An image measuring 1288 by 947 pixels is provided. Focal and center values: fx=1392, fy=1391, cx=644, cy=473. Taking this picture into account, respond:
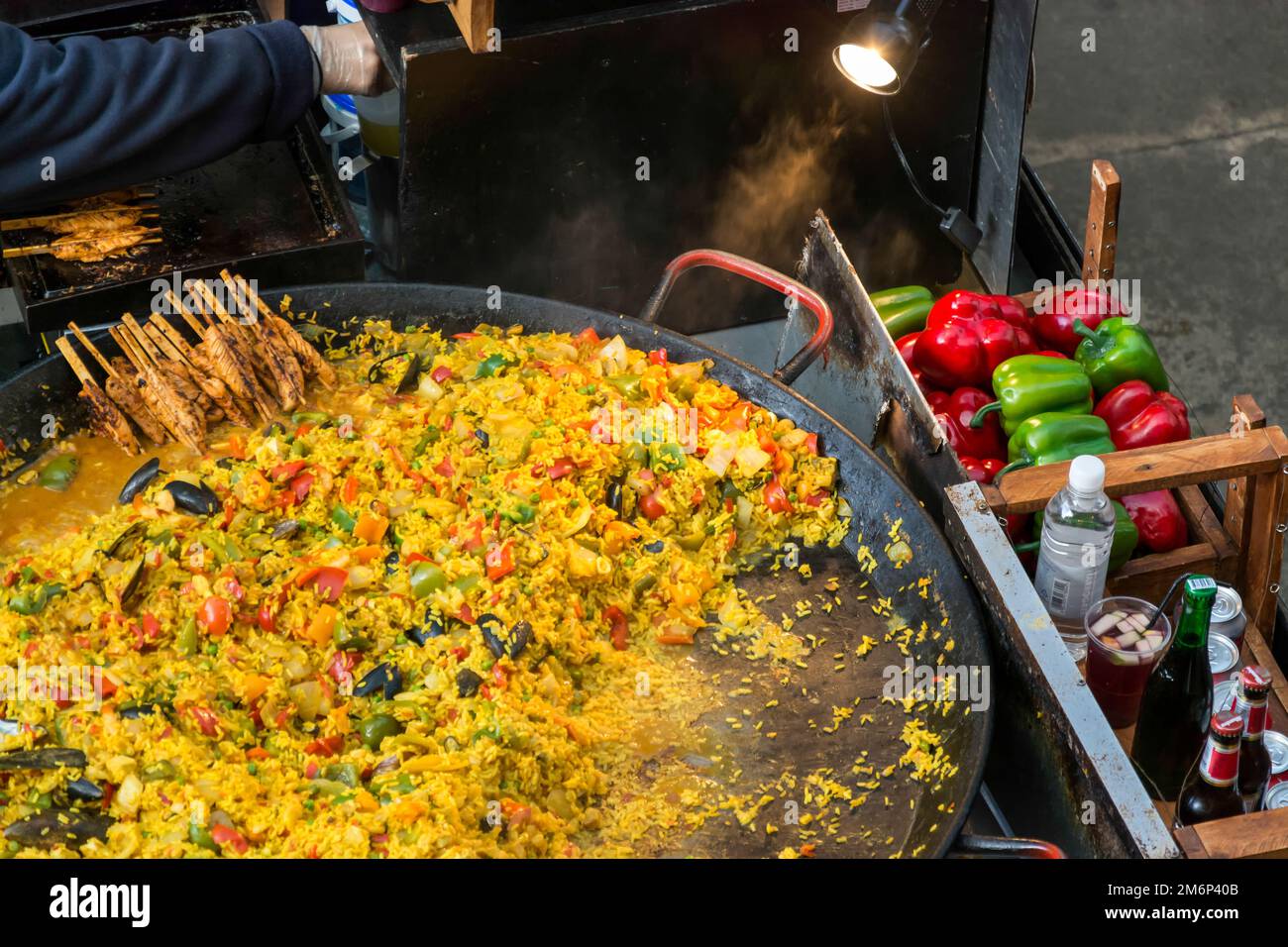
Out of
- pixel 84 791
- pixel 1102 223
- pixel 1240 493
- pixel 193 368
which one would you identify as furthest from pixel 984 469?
pixel 84 791

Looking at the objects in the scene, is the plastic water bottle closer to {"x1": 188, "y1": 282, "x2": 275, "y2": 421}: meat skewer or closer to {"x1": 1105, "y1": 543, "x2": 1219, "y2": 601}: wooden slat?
{"x1": 1105, "y1": 543, "x2": 1219, "y2": 601}: wooden slat

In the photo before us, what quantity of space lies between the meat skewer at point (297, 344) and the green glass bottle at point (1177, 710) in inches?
88.3

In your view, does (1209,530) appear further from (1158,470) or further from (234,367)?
(234,367)

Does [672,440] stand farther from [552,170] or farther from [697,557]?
[552,170]

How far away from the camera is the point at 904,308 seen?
4504mm

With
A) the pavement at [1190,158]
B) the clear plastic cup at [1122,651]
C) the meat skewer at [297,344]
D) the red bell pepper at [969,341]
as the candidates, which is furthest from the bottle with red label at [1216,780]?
the pavement at [1190,158]

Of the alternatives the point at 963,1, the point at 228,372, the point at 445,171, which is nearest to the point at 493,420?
the point at 228,372

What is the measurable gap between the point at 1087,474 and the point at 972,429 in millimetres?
997

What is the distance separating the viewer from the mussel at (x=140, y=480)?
11.3 ft

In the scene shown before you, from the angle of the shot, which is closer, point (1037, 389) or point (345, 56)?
point (1037, 389)

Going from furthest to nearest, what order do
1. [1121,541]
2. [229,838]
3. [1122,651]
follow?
[1121,541] → [1122,651] → [229,838]

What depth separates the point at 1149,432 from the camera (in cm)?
377

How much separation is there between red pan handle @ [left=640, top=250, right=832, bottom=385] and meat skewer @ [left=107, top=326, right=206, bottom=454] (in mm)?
1225

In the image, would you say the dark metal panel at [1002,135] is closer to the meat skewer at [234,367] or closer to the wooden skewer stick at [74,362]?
the meat skewer at [234,367]
